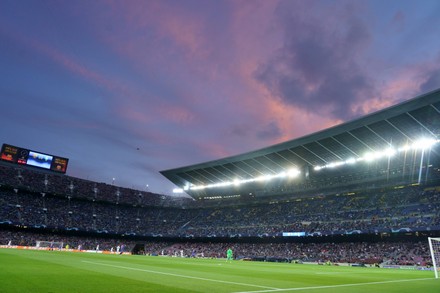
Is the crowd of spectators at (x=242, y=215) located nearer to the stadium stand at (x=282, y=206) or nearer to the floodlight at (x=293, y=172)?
the stadium stand at (x=282, y=206)

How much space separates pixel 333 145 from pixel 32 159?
64.9 m

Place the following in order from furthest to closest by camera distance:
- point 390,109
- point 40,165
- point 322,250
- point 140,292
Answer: point 40,165, point 322,250, point 390,109, point 140,292

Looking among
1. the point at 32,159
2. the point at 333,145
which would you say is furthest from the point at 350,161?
the point at 32,159

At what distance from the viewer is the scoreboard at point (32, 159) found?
67.1m

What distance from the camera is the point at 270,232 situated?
2490 inches

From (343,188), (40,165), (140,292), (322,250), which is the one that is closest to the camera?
(140,292)

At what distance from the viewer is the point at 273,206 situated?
7519cm

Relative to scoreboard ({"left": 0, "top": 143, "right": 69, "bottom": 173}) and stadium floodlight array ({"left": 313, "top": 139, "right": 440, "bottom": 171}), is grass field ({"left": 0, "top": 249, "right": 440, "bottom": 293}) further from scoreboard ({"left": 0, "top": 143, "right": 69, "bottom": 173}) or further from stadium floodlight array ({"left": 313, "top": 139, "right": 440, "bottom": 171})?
scoreboard ({"left": 0, "top": 143, "right": 69, "bottom": 173})

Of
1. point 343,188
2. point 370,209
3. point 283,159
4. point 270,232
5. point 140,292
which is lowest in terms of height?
point 140,292

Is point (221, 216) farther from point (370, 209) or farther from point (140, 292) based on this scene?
point (140, 292)

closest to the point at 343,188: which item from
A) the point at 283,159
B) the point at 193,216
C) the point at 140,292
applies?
the point at 283,159

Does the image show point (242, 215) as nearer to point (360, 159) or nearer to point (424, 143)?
point (360, 159)

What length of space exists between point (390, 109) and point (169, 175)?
58.7 metres

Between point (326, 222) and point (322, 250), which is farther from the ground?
point (326, 222)
